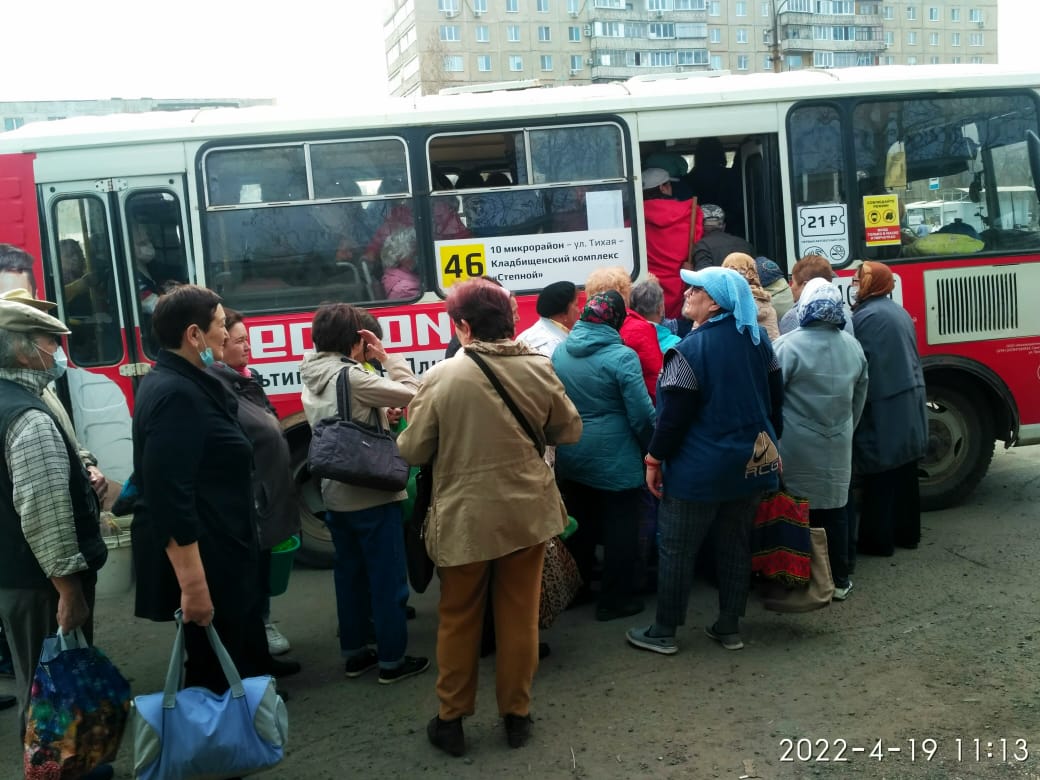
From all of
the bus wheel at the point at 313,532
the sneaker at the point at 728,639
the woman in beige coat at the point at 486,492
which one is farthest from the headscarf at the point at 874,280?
the bus wheel at the point at 313,532

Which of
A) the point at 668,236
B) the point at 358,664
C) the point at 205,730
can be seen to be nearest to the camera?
the point at 205,730

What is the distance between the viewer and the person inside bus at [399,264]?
6.44 metres

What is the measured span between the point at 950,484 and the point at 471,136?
4278mm

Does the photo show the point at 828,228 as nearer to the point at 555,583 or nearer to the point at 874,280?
the point at 874,280

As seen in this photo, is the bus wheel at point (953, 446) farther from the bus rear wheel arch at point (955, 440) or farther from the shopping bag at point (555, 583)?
the shopping bag at point (555, 583)

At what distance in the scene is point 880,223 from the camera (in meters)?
6.74

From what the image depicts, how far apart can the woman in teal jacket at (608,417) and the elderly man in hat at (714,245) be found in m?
1.75

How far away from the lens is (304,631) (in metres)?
5.51

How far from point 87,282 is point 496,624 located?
157 inches

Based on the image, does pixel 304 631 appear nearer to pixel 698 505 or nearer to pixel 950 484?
pixel 698 505

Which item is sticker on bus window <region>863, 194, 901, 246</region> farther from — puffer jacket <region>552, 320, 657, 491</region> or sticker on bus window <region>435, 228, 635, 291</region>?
puffer jacket <region>552, 320, 657, 491</region>

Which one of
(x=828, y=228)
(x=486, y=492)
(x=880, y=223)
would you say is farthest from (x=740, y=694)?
(x=880, y=223)

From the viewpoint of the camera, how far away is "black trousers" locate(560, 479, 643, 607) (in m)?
5.17

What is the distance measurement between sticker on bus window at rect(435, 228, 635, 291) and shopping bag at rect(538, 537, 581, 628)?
2298 mm
